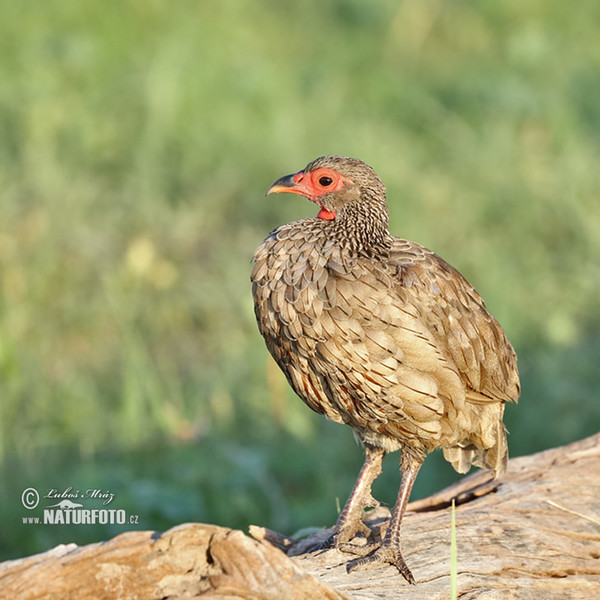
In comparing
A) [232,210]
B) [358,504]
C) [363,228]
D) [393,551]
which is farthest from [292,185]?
[232,210]

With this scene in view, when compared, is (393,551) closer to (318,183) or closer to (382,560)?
(382,560)

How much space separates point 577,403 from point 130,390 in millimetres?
2784

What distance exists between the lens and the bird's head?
4.29 m

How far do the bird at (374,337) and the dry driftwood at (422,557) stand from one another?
0.16 meters

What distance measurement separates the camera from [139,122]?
919 cm

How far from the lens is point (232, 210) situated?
870 cm

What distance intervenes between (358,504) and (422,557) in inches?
20.2

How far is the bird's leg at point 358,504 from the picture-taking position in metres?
4.35

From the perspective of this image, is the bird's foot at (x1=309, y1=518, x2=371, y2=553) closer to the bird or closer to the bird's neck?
the bird

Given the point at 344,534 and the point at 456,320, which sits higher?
the point at 456,320

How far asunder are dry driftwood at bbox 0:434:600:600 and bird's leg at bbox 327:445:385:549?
0.18 metres

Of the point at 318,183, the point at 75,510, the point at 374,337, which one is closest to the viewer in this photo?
the point at 374,337

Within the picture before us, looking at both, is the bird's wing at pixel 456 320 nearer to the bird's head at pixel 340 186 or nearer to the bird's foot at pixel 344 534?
the bird's head at pixel 340 186

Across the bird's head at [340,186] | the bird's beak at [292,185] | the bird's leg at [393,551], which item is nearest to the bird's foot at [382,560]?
the bird's leg at [393,551]
